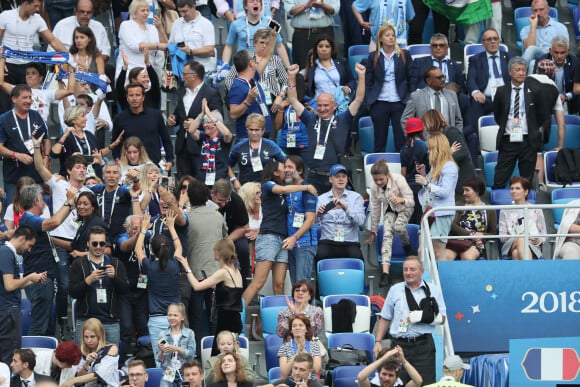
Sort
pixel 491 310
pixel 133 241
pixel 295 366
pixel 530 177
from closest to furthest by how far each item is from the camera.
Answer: pixel 295 366 → pixel 133 241 → pixel 491 310 → pixel 530 177

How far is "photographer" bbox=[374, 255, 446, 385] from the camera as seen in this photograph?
586 inches

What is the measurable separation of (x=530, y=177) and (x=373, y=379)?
4.56 meters

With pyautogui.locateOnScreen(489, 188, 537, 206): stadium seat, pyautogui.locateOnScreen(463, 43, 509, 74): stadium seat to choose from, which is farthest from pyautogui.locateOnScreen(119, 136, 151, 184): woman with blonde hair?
pyautogui.locateOnScreen(463, 43, 509, 74): stadium seat

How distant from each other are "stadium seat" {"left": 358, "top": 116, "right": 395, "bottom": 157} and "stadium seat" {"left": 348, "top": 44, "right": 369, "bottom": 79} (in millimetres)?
934

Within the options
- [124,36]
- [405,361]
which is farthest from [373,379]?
[124,36]

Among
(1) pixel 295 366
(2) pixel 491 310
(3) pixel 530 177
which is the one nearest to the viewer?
(1) pixel 295 366

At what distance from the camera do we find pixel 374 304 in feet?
53.9

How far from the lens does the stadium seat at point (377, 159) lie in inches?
712

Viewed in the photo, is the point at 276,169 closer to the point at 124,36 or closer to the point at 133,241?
the point at 133,241

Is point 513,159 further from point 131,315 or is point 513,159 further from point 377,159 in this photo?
point 131,315

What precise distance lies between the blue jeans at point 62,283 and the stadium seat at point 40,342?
91 cm

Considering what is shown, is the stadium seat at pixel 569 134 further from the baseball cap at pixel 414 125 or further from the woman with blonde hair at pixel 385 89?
the baseball cap at pixel 414 125

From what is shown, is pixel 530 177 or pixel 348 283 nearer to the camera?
pixel 348 283

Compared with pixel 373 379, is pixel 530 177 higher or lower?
higher
